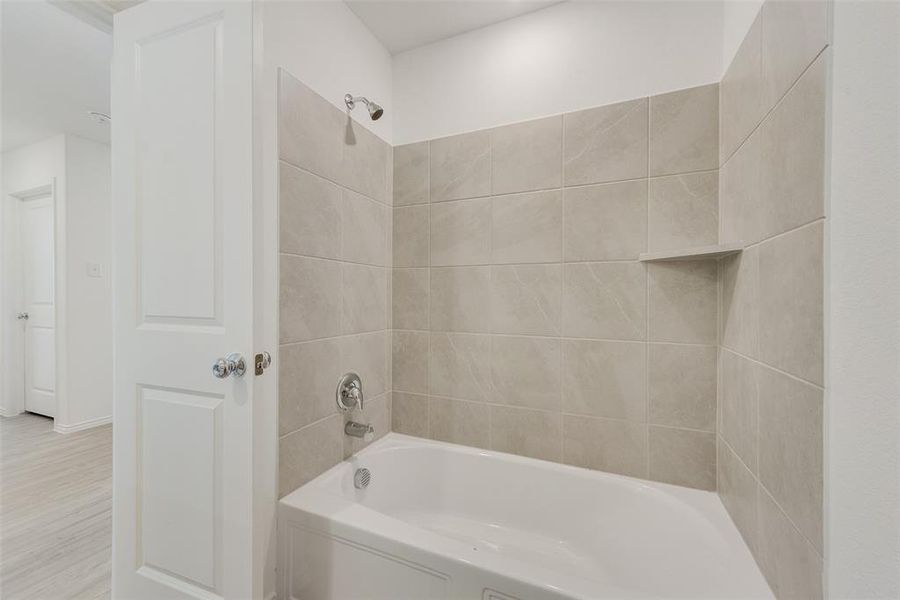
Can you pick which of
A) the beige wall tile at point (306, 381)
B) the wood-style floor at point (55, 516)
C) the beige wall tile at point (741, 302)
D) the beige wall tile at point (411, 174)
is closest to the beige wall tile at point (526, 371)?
the beige wall tile at point (741, 302)

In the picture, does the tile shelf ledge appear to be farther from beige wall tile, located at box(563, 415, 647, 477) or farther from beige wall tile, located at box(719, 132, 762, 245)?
beige wall tile, located at box(563, 415, 647, 477)

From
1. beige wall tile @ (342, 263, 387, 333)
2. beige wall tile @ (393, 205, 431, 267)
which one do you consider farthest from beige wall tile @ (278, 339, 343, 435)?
beige wall tile @ (393, 205, 431, 267)

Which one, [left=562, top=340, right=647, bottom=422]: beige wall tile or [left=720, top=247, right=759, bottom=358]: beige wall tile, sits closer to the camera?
[left=720, top=247, right=759, bottom=358]: beige wall tile

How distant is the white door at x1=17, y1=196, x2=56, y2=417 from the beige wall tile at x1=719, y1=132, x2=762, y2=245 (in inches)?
194

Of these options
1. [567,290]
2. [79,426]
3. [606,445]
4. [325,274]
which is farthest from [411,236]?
[79,426]

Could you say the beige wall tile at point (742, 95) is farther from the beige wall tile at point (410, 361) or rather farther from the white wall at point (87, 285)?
the white wall at point (87, 285)

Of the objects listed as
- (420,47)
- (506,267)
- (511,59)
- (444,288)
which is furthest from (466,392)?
(420,47)

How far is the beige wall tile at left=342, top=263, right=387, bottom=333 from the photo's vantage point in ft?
5.11

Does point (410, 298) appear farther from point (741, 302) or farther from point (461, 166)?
point (741, 302)

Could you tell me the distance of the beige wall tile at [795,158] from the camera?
Result: 69cm

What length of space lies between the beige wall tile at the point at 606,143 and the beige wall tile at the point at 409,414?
1224 mm

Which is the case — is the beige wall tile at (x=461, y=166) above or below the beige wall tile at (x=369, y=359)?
above

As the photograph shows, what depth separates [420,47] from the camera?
6.03 ft
